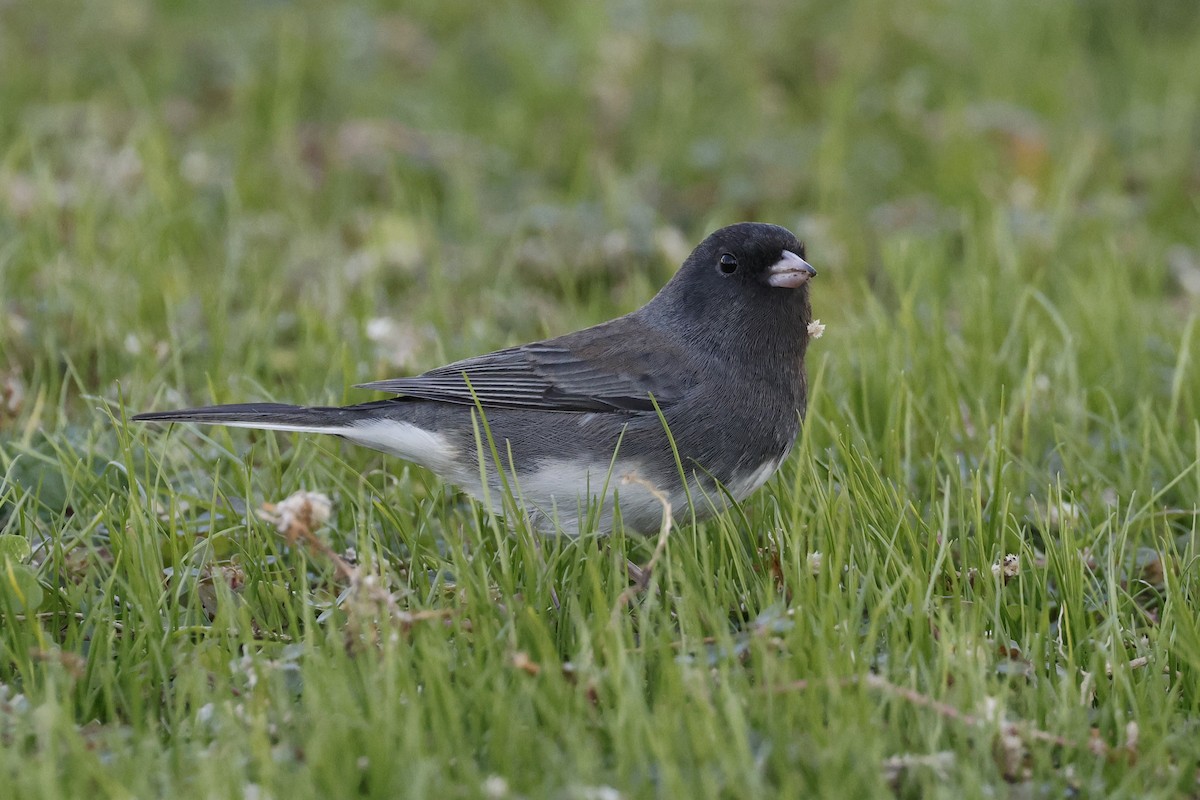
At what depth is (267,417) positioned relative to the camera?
291 cm

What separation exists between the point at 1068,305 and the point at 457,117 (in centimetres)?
294

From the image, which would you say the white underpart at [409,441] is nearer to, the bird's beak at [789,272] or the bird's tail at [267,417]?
the bird's tail at [267,417]

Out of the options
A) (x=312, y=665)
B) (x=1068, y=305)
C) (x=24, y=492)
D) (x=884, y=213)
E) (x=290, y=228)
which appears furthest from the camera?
(x=884, y=213)

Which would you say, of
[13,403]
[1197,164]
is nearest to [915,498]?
[13,403]

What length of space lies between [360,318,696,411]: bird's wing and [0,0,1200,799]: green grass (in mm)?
269

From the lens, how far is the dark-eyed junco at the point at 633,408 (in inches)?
115

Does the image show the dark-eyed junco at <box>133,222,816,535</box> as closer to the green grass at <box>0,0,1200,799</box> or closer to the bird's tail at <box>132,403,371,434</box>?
the bird's tail at <box>132,403,371,434</box>

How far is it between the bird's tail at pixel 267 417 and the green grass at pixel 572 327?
0.32 ft

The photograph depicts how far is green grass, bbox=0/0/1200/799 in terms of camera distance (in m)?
2.15

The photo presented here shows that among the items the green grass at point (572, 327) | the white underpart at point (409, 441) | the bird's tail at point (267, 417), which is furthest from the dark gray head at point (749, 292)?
the bird's tail at point (267, 417)

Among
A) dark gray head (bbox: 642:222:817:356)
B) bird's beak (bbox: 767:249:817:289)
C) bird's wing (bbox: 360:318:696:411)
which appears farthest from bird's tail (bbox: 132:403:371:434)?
bird's beak (bbox: 767:249:817:289)

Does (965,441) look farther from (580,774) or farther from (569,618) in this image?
(580,774)

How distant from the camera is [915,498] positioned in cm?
305

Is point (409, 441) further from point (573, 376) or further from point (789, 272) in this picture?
point (789, 272)
